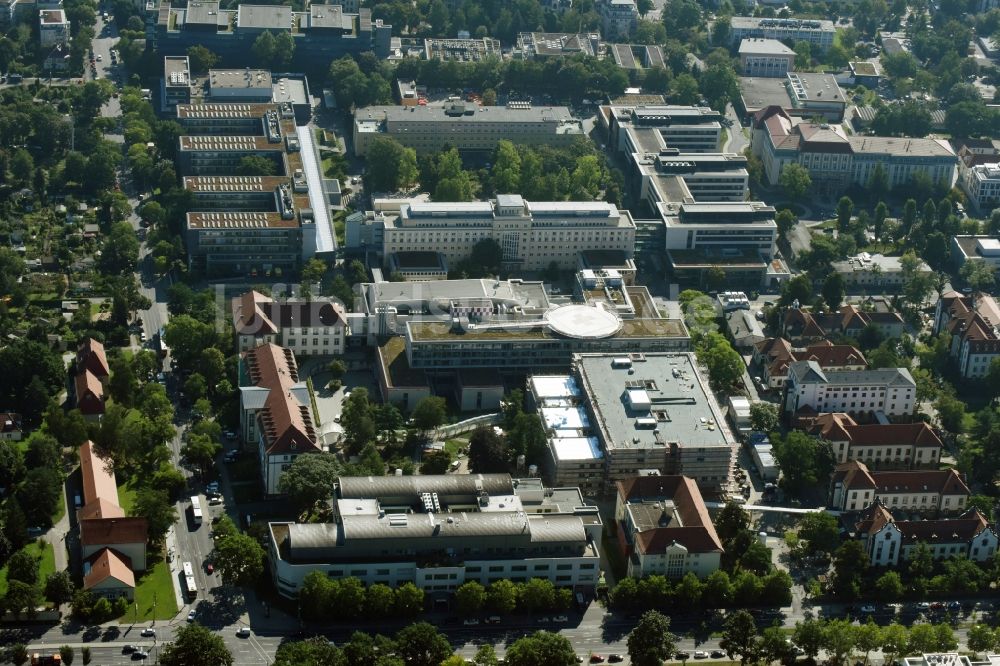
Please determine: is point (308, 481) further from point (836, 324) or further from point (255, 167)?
point (255, 167)

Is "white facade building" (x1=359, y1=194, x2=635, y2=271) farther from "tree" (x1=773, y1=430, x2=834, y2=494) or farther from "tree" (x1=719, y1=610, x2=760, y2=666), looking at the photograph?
"tree" (x1=719, y1=610, x2=760, y2=666)

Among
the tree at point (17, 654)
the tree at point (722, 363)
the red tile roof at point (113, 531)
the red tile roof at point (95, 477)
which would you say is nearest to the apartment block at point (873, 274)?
the tree at point (722, 363)

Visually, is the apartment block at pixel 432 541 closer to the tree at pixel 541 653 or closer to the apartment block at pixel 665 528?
the apartment block at pixel 665 528

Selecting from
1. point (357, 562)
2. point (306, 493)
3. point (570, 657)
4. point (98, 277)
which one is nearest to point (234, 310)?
point (98, 277)

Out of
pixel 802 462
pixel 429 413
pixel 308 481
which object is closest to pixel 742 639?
pixel 802 462

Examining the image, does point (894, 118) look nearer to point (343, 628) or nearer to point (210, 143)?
point (210, 143)

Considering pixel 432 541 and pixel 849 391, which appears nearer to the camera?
pixel 432 541
